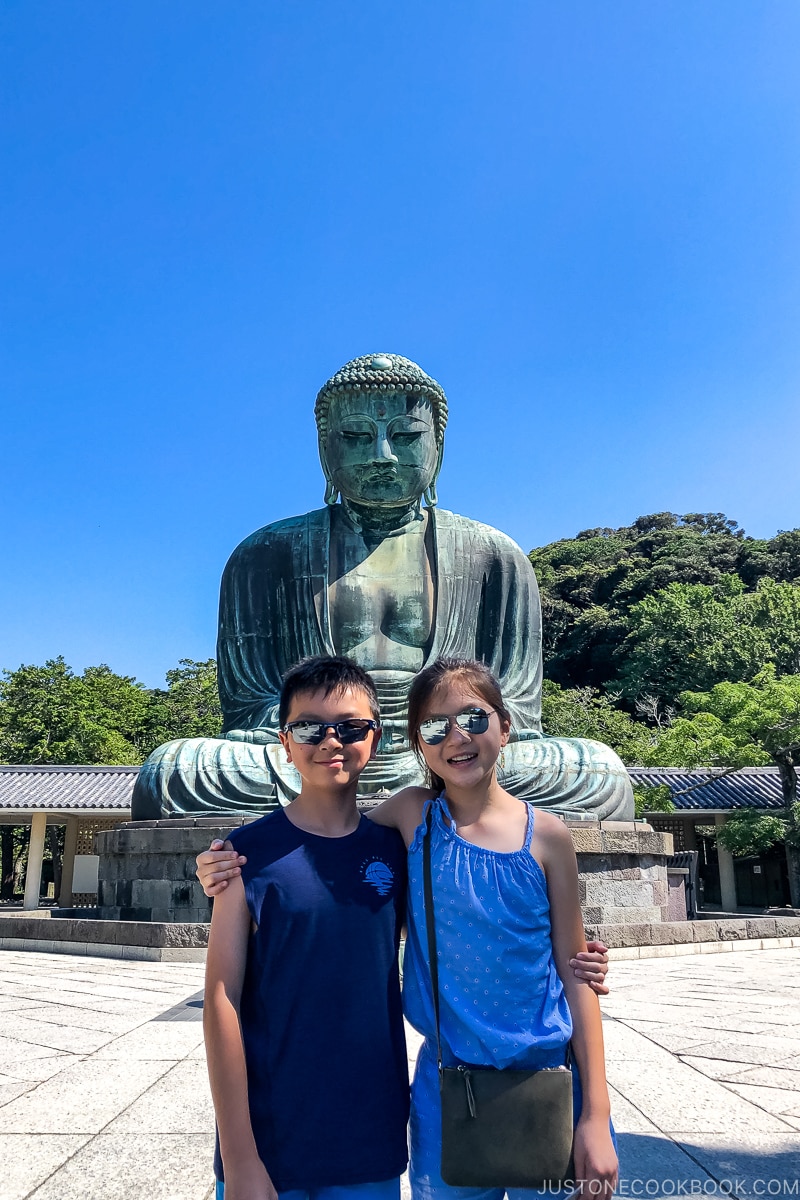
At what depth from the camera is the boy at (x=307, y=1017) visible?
56.3 inches

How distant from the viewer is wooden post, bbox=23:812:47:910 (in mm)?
17764

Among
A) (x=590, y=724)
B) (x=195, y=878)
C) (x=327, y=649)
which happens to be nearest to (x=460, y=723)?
(x=195, y=878)

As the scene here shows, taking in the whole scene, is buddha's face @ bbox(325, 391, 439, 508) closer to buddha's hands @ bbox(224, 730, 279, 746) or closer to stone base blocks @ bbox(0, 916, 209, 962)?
buddha's hands @ bbox(224, 730, 279, 746)

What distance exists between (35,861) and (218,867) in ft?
60.0

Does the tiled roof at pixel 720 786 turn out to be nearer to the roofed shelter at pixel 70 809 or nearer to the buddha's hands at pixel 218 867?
the roofed shelter at pixel 70 809

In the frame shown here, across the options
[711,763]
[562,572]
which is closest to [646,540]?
[562,572]

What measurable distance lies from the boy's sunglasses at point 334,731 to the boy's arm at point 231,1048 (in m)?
0.30

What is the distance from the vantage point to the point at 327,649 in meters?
8.09

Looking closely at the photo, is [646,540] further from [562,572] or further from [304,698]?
[304,698]

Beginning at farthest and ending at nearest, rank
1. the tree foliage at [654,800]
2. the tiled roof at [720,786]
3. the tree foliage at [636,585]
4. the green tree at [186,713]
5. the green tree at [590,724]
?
the tree foliage at [636,585], the green tree at [186,713], the green tree at [590,724], the tiled roof at [720,786], the tree foliage at [654,800]

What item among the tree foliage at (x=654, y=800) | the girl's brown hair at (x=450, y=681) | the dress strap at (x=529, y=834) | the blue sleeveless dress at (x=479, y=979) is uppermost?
the tree foliage at (x=654, y=800)

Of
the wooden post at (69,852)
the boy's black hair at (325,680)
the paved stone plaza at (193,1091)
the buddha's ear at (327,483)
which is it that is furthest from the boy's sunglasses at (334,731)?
the wooden post at (69,852)

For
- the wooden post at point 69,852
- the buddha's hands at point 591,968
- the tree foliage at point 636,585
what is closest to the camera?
the buddha's hands at point 591,968

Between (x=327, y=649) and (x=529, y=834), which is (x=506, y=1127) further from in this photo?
(x=327, y=649)
